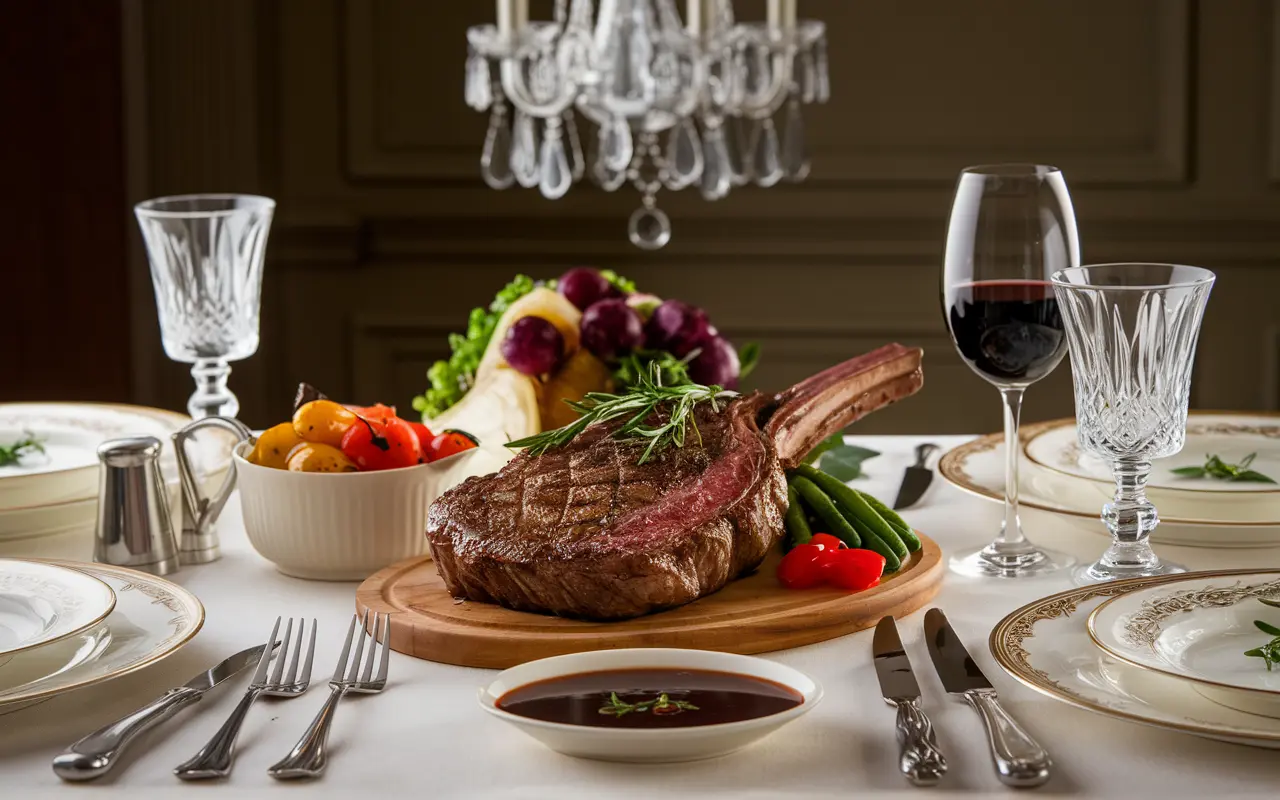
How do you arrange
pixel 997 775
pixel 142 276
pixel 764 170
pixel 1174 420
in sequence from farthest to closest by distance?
pixel 142 276 < pixel 764 170 < pixel 1174 420 < pixel 997 775

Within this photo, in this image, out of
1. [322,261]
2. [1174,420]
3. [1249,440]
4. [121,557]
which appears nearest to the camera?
[1174,420]

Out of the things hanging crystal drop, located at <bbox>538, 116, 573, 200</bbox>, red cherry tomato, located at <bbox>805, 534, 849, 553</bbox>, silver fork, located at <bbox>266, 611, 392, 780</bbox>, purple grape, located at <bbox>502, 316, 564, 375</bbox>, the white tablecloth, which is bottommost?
the white tablecloth

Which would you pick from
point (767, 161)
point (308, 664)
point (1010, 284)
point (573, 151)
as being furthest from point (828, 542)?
point (573, 151)

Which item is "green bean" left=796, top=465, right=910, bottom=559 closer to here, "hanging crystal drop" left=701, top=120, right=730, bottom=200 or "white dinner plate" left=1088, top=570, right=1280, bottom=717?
"white dinner plate" left=1088, top=570, right=1280, bottom=717

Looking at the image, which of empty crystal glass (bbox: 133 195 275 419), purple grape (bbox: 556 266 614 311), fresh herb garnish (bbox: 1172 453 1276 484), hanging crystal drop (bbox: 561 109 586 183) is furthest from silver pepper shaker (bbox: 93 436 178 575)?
hanging crystal drop (bbox: 561 109 586 183)

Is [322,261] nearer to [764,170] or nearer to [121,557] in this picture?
[764,170]

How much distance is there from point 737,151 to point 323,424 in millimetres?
3324

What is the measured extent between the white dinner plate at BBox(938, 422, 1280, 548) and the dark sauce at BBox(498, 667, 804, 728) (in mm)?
730

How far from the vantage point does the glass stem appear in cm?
173

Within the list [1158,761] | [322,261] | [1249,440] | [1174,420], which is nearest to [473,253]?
[322,261]

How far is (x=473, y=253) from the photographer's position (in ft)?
17.0

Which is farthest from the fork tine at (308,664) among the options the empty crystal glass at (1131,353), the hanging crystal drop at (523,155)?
the hanging crystal drop at (523,155)

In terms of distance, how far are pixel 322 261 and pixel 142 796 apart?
4.25 meters

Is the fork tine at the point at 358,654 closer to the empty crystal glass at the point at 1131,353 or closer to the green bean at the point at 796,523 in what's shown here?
the green bean at the point at 796,523
